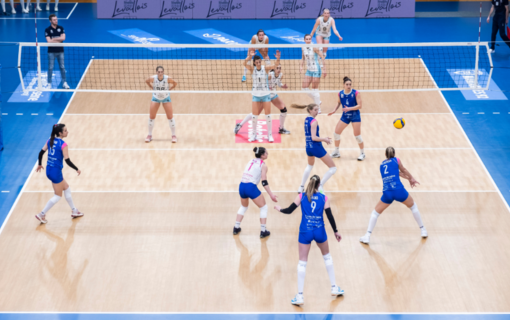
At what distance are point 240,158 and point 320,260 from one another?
437 cm

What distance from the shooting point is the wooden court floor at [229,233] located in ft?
31.4

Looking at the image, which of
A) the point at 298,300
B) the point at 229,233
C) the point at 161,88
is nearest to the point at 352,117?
the point at 229,233

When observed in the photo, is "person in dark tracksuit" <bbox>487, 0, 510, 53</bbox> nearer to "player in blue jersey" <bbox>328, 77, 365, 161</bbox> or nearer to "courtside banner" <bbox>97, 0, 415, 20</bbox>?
"courtside banner" <bbox>97, 0, 415, 20</bbox>

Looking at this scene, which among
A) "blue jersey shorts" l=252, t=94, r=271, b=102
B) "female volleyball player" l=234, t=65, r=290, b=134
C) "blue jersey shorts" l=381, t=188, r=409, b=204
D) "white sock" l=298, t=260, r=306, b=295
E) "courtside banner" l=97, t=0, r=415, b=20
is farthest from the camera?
"courtside banner" l=97, t=0, r=415, b=20

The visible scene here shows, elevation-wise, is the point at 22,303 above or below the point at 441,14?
below

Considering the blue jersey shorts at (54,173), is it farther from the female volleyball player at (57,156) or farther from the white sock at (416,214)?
the white sock at (416,214)

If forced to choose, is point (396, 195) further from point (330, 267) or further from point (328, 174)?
point (328, 174)

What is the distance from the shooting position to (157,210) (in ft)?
39.4

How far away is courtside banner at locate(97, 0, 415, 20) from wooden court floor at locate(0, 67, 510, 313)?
10.3 metres

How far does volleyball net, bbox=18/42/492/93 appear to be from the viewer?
18.2 metres

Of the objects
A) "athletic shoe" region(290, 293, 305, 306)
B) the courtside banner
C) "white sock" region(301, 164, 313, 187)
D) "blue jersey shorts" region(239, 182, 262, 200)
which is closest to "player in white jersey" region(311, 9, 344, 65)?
the courtside banner

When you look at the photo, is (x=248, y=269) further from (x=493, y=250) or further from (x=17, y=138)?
(x=17, y=138)

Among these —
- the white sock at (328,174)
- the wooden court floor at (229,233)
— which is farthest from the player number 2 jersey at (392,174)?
the white sock at (328,174)

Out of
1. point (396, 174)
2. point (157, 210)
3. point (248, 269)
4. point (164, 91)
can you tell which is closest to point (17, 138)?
point (164, 91)
